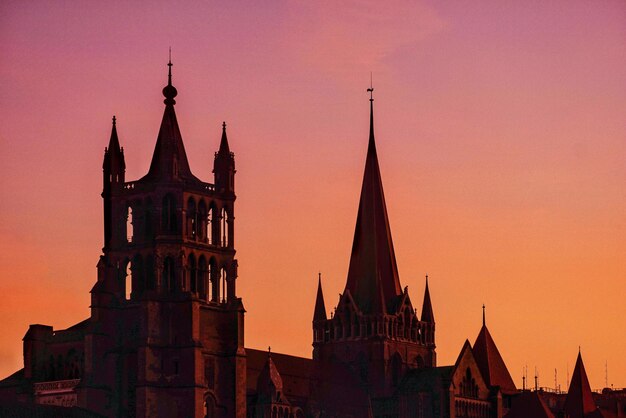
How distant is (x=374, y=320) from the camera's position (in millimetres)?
152250

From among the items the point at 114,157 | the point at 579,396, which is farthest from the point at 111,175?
the point at 579,396

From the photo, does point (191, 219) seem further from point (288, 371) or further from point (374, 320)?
point (374, 320)

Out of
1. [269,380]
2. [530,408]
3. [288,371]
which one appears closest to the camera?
[269,380]

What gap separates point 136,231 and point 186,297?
22.4ft

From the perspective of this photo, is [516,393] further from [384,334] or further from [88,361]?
[88,361]

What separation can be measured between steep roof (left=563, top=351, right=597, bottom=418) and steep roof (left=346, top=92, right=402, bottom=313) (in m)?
20.4

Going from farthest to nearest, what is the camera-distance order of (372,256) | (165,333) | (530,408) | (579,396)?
(579,396) < (372,256) < (530,408) < (165,333)

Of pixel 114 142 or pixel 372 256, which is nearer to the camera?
pixel 114 142

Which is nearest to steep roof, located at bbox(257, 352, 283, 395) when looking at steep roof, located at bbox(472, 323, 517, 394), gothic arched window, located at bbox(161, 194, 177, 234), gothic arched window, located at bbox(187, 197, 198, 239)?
gothic arched window, located at bbox(187, 197, 198, 239)

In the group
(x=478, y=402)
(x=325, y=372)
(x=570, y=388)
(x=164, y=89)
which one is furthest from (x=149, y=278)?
(x=570, y=388)

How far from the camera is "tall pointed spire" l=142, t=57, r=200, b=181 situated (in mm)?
131375

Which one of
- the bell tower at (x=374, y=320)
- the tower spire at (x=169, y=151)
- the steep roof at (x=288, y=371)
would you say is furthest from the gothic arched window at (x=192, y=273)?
the bell tower at (x=374, y=320)

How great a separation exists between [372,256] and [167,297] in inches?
1154

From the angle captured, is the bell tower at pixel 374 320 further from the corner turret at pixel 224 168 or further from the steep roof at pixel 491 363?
the corner turret at pixel 224 168
